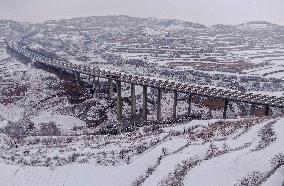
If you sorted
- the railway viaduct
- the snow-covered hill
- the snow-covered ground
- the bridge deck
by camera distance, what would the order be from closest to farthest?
the snow-covered ground, the snow-covered hill, the bridge deck, the railway viaduct

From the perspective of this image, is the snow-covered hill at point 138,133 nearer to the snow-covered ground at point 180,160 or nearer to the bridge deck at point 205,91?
the snow-covered ground at point 180,160

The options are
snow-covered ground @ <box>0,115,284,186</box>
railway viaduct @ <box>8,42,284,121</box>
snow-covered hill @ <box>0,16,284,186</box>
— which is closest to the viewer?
snow-covered ground @ <box>0,115,284,186</box>

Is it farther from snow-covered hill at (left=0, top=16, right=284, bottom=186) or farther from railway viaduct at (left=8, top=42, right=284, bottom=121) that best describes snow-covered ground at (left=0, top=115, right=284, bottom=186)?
railway viaduct at (left=8, top=42, right=284, bottom=121)

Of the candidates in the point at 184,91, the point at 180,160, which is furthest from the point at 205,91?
the point at 180,160

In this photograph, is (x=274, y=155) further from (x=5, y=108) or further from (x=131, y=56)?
(x=131, y=56)

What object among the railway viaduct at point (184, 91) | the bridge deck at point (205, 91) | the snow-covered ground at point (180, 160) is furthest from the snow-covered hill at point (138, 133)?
the bridge deck at point (205, 91)

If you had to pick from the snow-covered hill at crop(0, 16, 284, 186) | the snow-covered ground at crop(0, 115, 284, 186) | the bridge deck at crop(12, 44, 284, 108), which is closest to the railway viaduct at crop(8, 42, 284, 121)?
the bridge deck at crop(12, 44, 284, 108)

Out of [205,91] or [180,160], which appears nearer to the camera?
[180,160]

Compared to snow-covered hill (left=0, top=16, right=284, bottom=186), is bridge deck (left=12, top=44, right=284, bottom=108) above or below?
above

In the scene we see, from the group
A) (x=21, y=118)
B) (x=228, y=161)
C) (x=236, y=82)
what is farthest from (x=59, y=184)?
(x=236, y=82)

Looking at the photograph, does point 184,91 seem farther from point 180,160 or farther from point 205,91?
point 180,160

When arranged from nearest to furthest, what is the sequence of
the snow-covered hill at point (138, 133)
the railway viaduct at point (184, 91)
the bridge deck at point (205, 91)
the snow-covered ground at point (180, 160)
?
1. the snow-covered ground at point (180, 160)
2. the snow-covered hill at point (138, 133)
3. the bridge deck at point (205, 91)
4. the railway viaduct at point (184, 91)
